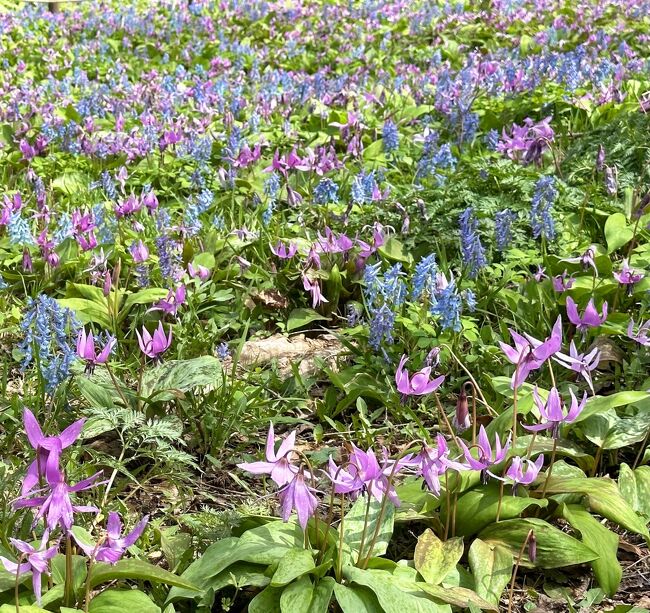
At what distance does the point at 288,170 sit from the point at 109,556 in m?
3.18

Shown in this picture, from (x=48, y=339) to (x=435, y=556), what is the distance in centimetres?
137

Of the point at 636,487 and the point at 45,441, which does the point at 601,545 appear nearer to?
the point at 636,487

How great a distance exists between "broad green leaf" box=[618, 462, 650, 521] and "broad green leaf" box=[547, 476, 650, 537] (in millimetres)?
47

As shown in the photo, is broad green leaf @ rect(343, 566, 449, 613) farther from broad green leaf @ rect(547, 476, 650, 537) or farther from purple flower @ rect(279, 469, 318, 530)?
broad green leaf @ rect(547, 476, 650, 537)

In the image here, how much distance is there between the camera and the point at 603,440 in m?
2.35

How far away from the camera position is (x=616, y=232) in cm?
336

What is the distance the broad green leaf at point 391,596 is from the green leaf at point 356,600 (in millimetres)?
22

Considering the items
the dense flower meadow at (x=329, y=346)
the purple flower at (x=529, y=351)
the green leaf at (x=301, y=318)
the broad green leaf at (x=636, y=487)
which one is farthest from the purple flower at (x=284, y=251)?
the broad green leaf at (x=636, y=487)

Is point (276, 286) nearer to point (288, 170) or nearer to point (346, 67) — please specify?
point (288, 170)

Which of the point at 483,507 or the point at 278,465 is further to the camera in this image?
the point at 483,507

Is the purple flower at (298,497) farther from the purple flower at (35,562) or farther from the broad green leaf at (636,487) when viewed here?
the broad green leaf at (636,487)

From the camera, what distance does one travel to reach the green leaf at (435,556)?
194cm

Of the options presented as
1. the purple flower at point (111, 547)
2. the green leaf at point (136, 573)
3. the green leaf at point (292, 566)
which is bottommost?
the green leaf at point (292, 566)

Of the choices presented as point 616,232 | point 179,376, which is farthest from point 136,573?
point 616,232
